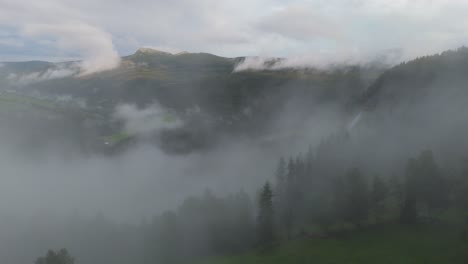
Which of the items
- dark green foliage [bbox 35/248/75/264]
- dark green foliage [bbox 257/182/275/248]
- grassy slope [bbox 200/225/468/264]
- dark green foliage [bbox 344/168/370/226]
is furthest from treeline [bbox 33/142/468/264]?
dark green foliage [bbox 35/248/75/264]

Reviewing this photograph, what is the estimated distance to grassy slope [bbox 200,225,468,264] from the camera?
66625 millimetres

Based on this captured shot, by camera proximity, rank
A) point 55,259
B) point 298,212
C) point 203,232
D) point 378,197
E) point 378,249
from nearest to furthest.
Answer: point 55,259, point 378,249, point 378,197, point 298,212, point 203,232

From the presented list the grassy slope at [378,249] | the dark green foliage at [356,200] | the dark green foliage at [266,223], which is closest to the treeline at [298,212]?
the dark green foliage at [266,223]

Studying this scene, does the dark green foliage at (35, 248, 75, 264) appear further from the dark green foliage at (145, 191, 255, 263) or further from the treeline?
the dark green foliage at (145, 191, 255, 263)

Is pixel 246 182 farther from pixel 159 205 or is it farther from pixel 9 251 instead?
pixel 9 251

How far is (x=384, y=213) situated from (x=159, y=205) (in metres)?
106

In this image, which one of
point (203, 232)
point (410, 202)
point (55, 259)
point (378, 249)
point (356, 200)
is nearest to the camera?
point (55, 259)

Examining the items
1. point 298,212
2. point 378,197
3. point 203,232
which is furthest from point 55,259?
point 378,197

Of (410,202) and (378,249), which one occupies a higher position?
(410,202)

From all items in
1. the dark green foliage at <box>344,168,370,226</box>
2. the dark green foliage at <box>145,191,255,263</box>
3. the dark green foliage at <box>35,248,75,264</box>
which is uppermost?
the dark green foliage at <box>344,168,370,226</box>

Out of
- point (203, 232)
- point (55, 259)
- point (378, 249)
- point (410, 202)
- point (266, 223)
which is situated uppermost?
point (410, 202)

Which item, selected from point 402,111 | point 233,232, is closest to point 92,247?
point 233,232

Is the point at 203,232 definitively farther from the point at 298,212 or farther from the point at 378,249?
the point at 378,249

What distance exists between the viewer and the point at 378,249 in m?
73.4
